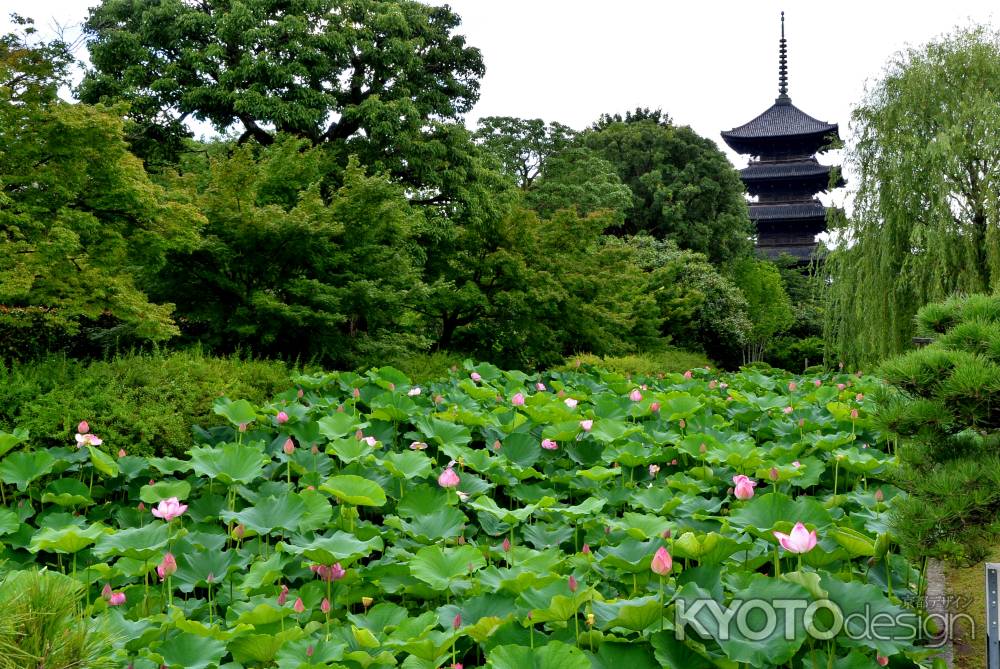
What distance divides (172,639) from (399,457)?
144 cm

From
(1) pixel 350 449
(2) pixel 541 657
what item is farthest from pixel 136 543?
(2) pixel 541 657

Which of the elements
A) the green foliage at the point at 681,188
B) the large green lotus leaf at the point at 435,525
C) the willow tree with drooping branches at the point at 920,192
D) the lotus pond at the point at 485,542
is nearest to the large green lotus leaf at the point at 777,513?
the lotus pond at the point at 485,542

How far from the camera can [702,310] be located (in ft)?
56.0

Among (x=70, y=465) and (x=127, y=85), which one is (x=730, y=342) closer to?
(x=127, y=85)

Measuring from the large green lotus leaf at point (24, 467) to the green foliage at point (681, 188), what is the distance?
63.4ft

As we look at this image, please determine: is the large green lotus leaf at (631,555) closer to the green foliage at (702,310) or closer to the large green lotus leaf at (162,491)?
the large green lotus leaf at (162,491)

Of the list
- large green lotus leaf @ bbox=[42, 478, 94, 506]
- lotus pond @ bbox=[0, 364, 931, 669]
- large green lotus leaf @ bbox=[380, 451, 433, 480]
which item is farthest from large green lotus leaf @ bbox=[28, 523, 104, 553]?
large green lotus leaf @ bbox=[380, 451, 433, 480]

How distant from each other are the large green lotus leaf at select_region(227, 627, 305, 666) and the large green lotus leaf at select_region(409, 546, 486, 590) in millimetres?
408

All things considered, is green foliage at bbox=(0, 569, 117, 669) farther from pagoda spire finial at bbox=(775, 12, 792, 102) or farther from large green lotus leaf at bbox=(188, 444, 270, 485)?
pagoda spire finial at bbox=(775, 12, 792, 102)

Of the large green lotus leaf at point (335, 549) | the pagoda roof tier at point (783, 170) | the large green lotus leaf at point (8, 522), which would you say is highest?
the pagoda roof tier at point (783, 170)

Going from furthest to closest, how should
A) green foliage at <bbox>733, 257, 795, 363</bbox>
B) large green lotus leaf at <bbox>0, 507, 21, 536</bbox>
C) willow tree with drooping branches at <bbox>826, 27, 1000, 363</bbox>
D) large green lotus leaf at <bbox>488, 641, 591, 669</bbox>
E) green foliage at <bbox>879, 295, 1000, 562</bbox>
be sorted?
1. green foliage at <bbox>733, 257, 795, 363</bbox>
2. willow tree with drooping branches at <bbox>826, 27, 1000, 363</bbox>
3. large green lotus leaf at <bbox>0, 507, 21, 536</bbox>
4. green foliage at <bbox>879, 295, 1000, 562</bbox>
5. large green lotus leaf at <bbox>488, 641, 591, 669</bbox>

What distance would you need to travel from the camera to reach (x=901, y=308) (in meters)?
9.41

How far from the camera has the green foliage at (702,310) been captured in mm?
16484

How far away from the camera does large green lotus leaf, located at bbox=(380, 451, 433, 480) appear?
3.10m
